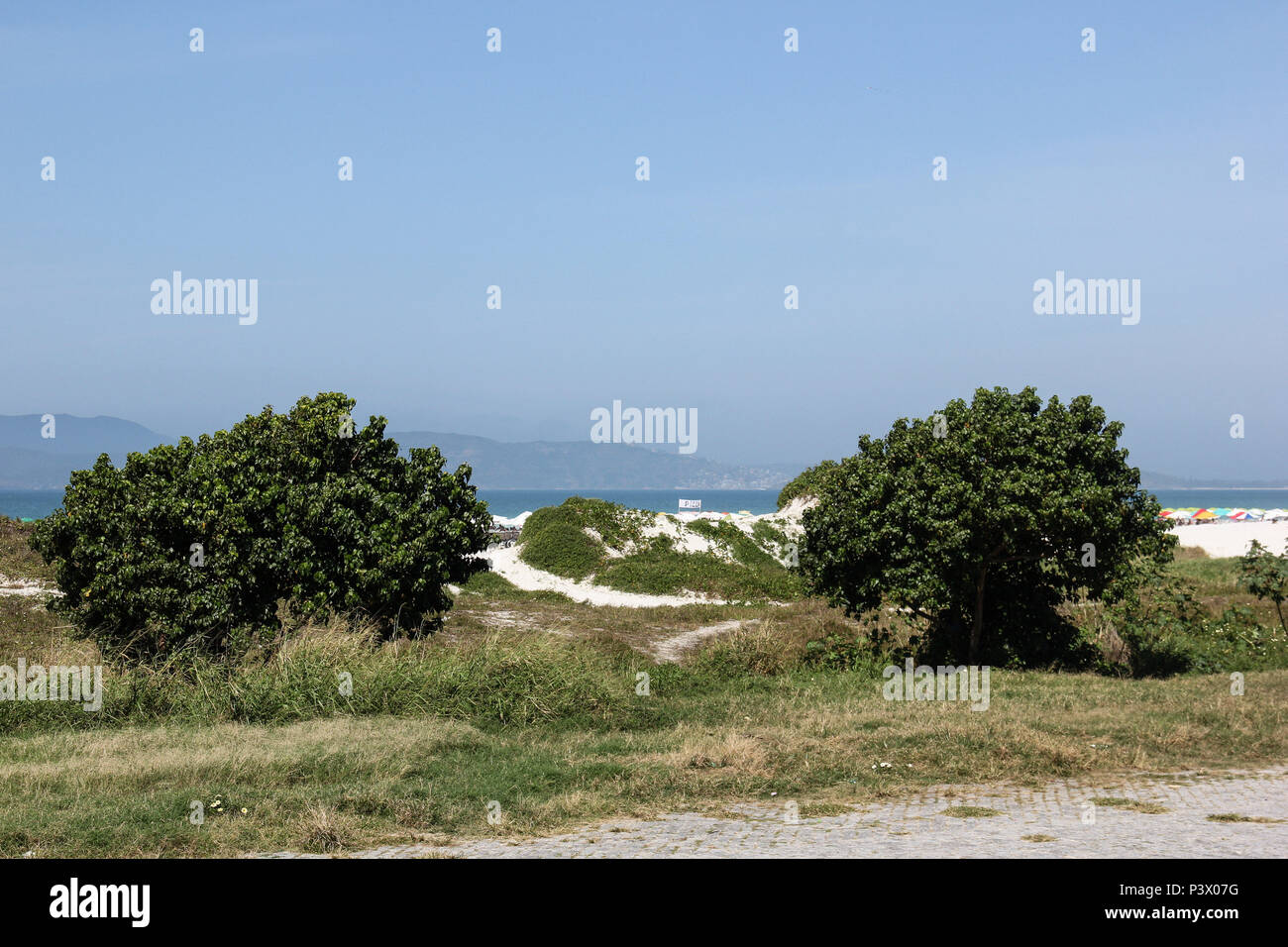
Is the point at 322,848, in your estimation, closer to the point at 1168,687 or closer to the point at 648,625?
the point at 1168,687

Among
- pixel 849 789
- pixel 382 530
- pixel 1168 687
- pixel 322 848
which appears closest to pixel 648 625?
pixel 382 530

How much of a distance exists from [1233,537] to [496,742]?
59.1 m

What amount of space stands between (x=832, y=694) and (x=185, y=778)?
1029cm

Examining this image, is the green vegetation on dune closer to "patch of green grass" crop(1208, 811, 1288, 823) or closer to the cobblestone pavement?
the cobblestone pavement

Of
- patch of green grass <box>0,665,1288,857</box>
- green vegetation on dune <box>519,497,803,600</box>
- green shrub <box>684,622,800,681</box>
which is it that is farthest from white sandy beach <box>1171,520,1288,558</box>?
patch of green grass <box>0,665,1288,857</box>

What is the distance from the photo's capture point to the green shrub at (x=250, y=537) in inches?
671

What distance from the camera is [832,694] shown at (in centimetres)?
1736

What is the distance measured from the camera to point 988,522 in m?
18.8

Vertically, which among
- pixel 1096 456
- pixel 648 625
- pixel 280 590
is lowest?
pixel 648 625

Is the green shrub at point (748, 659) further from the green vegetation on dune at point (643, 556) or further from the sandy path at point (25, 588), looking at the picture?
the sandy path at point (25, 588)

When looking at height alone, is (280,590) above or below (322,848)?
above

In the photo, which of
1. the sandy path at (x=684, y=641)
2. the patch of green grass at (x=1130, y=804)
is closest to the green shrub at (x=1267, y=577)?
the sandy path at (x=684, y=641)

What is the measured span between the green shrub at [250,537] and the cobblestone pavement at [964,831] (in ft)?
31.3

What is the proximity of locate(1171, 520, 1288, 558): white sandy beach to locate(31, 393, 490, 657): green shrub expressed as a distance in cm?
4722
